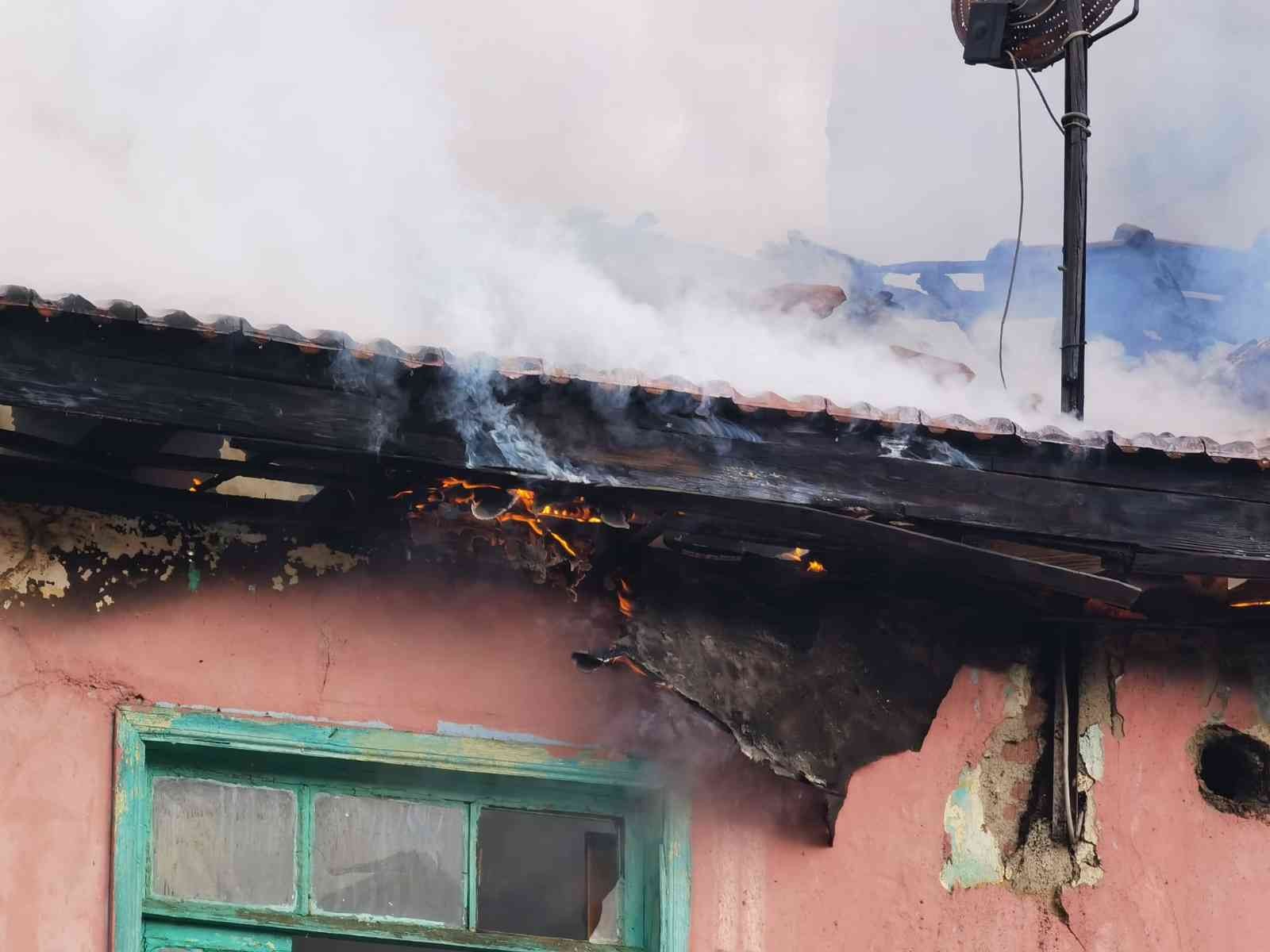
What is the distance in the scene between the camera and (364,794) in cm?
492

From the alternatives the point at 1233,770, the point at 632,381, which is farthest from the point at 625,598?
the point at 1233,770

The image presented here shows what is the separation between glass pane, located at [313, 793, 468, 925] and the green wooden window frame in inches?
1.2

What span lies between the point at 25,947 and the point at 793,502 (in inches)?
101

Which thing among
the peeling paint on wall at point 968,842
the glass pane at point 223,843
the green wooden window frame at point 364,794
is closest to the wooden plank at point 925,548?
the peeling paint on wall at point 968,842

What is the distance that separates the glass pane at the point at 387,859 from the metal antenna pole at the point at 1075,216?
3224 mm

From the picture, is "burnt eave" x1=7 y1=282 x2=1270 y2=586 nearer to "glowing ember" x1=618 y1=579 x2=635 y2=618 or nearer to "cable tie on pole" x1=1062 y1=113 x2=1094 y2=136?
"glowing ember" x1=618 y1=579 x2=635 y2=618

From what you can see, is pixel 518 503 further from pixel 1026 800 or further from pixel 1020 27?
pixel 1020 27

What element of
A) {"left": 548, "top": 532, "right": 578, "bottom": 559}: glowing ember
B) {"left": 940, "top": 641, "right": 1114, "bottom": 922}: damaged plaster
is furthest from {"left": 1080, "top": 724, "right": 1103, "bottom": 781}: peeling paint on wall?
{"left": 548, "top": 532, "right": 578, "bottom": 559}: glowing ember

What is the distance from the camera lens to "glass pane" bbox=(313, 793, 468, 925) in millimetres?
4840

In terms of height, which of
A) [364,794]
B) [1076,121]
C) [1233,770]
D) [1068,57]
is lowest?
[364,794]

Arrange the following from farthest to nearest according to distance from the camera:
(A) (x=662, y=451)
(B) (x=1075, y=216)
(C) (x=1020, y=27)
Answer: (C) (x=1020, y=27) → (B) (x=1075, y=216) → (A) (x=662, y=451)

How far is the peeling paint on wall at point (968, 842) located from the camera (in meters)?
5.17

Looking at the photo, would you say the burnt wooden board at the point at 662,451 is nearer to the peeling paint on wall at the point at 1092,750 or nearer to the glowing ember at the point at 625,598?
the glowing ember at the point at 625,598

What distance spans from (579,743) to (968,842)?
137cm
